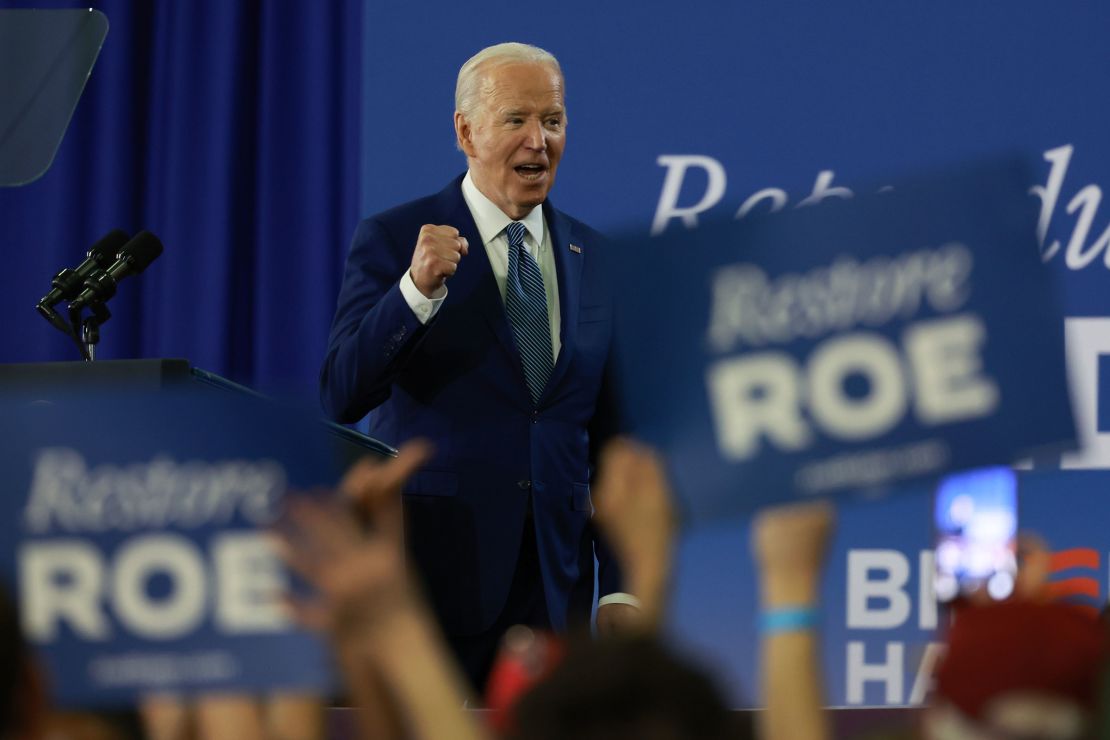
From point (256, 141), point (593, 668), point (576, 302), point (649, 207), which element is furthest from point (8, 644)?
point (256, 141)

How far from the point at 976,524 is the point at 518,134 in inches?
61.7

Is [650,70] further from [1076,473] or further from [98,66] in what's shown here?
[98,66]

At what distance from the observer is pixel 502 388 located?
9.10 feet

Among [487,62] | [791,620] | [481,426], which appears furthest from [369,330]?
[791,620]

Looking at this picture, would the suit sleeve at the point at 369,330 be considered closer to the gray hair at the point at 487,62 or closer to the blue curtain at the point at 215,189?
the gray hair at the point at 487,62

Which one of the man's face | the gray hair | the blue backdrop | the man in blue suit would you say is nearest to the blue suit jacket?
the man in blue suit

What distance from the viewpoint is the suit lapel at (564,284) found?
2797 mm

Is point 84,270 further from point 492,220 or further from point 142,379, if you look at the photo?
point 142,379

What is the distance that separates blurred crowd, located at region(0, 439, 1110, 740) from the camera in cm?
90

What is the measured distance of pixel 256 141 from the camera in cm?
471

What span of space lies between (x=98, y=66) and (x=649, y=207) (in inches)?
70.0

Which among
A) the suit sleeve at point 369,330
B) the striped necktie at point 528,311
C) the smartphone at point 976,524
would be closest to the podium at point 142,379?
the suit sleeve at point 369,330

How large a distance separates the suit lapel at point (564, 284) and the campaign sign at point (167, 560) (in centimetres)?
144

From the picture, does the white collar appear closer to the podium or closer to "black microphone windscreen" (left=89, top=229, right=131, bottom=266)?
the podium
